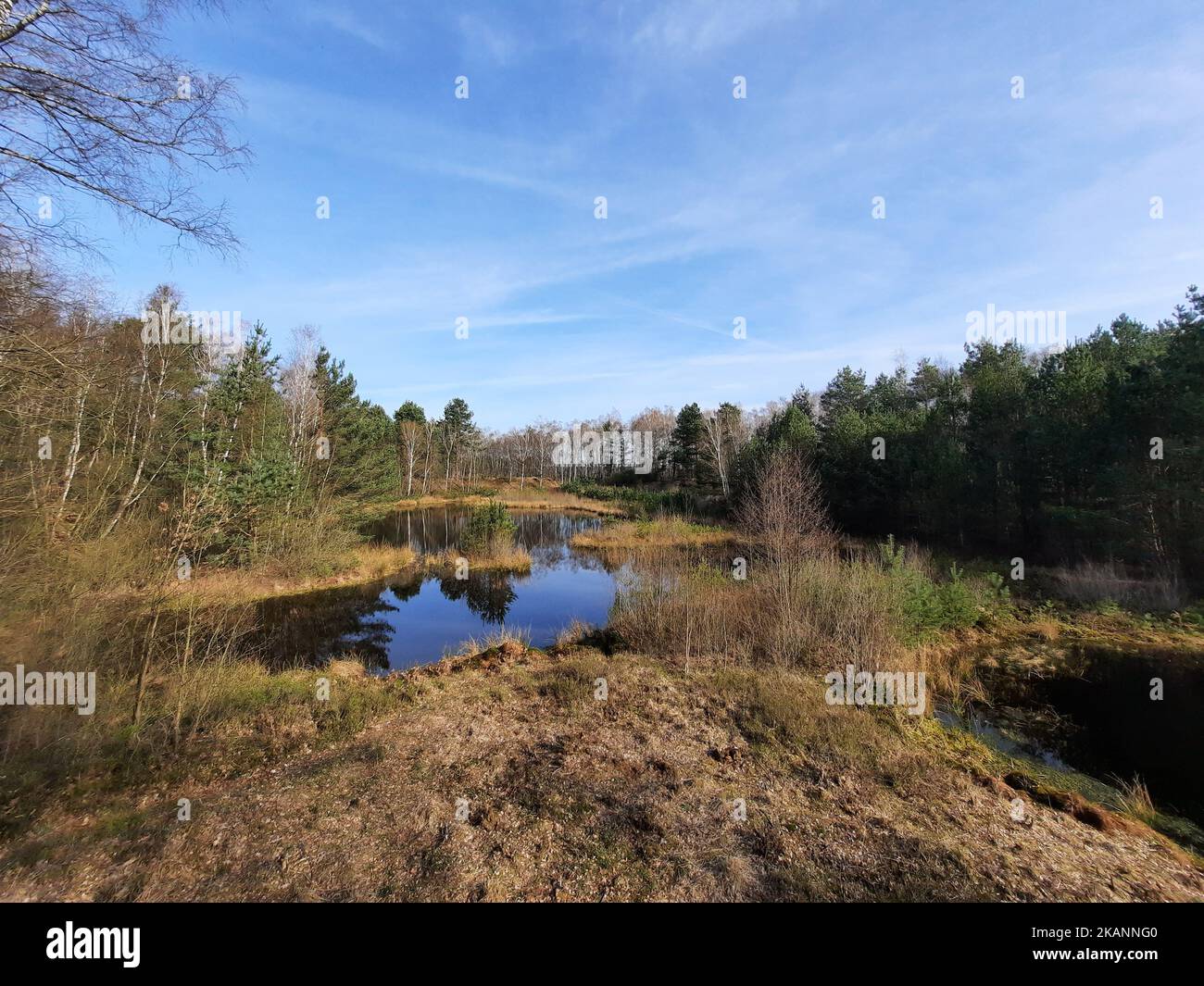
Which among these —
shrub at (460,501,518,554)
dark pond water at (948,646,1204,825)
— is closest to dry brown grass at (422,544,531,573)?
shrub at (460,501,518,554)

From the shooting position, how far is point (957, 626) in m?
11.7

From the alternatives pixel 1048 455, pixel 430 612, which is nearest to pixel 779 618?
pixel 430 612

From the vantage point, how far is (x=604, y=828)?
4.20 meters

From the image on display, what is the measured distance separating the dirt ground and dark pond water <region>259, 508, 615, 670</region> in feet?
17.9

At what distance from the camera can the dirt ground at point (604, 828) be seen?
3.50 metres

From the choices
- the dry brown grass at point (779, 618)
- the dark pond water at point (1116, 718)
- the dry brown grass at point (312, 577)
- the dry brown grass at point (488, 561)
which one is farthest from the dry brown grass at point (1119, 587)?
the dry brown grass at point (312, 577)

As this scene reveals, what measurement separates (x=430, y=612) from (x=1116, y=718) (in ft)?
50.0

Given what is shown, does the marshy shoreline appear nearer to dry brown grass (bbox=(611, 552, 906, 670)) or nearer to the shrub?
dry brown grass (bbox=(611, 552, 906, 670))

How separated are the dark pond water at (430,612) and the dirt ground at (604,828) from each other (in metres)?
5.45

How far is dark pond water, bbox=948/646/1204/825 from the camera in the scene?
6.69 meters

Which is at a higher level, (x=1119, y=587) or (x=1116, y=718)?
(x=1119, y=587)

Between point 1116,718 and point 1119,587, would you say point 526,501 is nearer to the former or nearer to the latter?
point 1119,587
